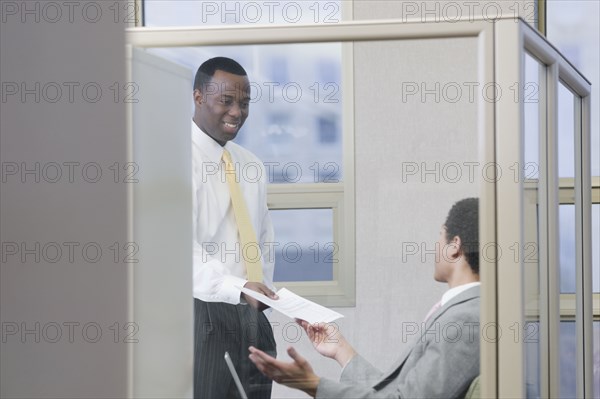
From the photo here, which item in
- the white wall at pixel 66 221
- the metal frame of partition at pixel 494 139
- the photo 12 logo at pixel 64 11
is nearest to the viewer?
the metal frame of partition at pixel 494 139

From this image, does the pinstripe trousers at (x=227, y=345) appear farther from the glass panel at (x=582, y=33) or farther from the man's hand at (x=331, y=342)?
the glass panel at (x=582, y=33)

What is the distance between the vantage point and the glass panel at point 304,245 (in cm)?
171

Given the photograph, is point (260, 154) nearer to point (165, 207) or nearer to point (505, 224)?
point (165, 207)

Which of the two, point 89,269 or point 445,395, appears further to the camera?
point 89,269

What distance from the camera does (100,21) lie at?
1864 mm

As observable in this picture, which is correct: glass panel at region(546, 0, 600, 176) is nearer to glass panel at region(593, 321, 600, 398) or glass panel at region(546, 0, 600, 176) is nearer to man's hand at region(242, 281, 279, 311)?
glass panel at region(593, 321, 600, 398)

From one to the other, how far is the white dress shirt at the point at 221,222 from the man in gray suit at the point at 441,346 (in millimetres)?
189

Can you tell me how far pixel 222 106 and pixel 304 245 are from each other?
0.34 meters

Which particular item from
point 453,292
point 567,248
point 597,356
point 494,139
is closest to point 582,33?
point 597,356

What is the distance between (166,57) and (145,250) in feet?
1.33

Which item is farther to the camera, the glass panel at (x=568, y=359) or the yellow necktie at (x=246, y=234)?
the glass panel at (x=568, y=359)

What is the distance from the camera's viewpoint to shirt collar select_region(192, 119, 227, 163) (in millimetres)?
1745

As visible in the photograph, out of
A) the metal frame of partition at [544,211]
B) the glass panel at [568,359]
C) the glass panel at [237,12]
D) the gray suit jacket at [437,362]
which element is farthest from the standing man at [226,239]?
the glass panel at [237,12]

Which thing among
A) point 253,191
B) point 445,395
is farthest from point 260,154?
point 445,395
